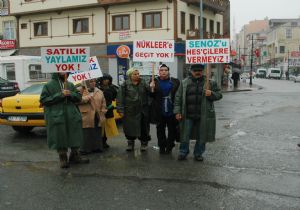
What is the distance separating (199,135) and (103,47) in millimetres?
25236

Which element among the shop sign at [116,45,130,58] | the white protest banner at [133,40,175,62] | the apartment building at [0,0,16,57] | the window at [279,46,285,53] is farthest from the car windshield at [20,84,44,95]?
the window at [279,46,285,53]

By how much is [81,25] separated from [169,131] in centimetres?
2625

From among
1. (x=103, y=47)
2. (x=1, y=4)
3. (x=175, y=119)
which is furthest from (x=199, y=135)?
(x=1, y=4)

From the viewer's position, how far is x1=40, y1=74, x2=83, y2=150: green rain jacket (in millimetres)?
7191

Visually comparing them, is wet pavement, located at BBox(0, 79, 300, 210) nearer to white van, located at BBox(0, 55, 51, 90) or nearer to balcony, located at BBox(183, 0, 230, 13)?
white van, located at BBox(0, 55, 51, 90)

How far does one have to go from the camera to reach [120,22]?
105ft

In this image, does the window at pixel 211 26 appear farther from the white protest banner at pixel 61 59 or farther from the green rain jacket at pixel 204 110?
the white protest banner at pixel 61 59

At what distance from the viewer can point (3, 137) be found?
11039mm

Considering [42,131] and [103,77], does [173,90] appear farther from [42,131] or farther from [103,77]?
[42,131]

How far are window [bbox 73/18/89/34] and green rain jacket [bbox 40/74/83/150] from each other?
26.4m

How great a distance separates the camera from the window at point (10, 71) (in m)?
20.8

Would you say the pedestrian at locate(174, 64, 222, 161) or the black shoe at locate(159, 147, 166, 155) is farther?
the black shoe at locate(159, 147, 166, 155)

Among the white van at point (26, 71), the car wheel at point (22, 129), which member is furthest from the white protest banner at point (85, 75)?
the white van at point (26, 71)

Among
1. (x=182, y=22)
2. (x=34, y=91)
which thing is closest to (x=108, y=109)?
(x=34, y=91)
